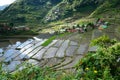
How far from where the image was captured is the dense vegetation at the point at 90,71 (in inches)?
330

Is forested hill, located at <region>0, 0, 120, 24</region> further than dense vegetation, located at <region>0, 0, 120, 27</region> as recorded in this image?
No

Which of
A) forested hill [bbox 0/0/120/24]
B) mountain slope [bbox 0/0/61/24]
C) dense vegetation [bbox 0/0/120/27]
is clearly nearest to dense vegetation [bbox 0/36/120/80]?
dense vegetation [bbox 0/0/120/27]

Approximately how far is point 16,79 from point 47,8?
10342 centimetres

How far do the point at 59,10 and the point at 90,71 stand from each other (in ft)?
259

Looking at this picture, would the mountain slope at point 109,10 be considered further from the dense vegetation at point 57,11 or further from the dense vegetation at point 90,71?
the dense vegetation at point 90,71

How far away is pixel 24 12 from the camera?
332ft

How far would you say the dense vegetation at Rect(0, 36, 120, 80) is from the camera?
8383 mm

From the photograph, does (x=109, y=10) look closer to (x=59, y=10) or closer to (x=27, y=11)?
(x=59, y=10)

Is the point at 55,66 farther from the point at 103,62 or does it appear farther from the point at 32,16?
the point at 32,16

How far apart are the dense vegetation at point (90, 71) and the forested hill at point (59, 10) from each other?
48.2 meters

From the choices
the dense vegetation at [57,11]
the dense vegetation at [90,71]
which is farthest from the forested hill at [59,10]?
the dense vegetation at [90,71]

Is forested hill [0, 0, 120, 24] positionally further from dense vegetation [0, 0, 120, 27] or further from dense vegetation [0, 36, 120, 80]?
dense vegetation [0, 36, 120, 80]

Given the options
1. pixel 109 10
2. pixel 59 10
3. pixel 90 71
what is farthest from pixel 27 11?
pixel 90 71

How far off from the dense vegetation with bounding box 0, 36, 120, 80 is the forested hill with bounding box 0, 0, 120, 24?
4817 cm
